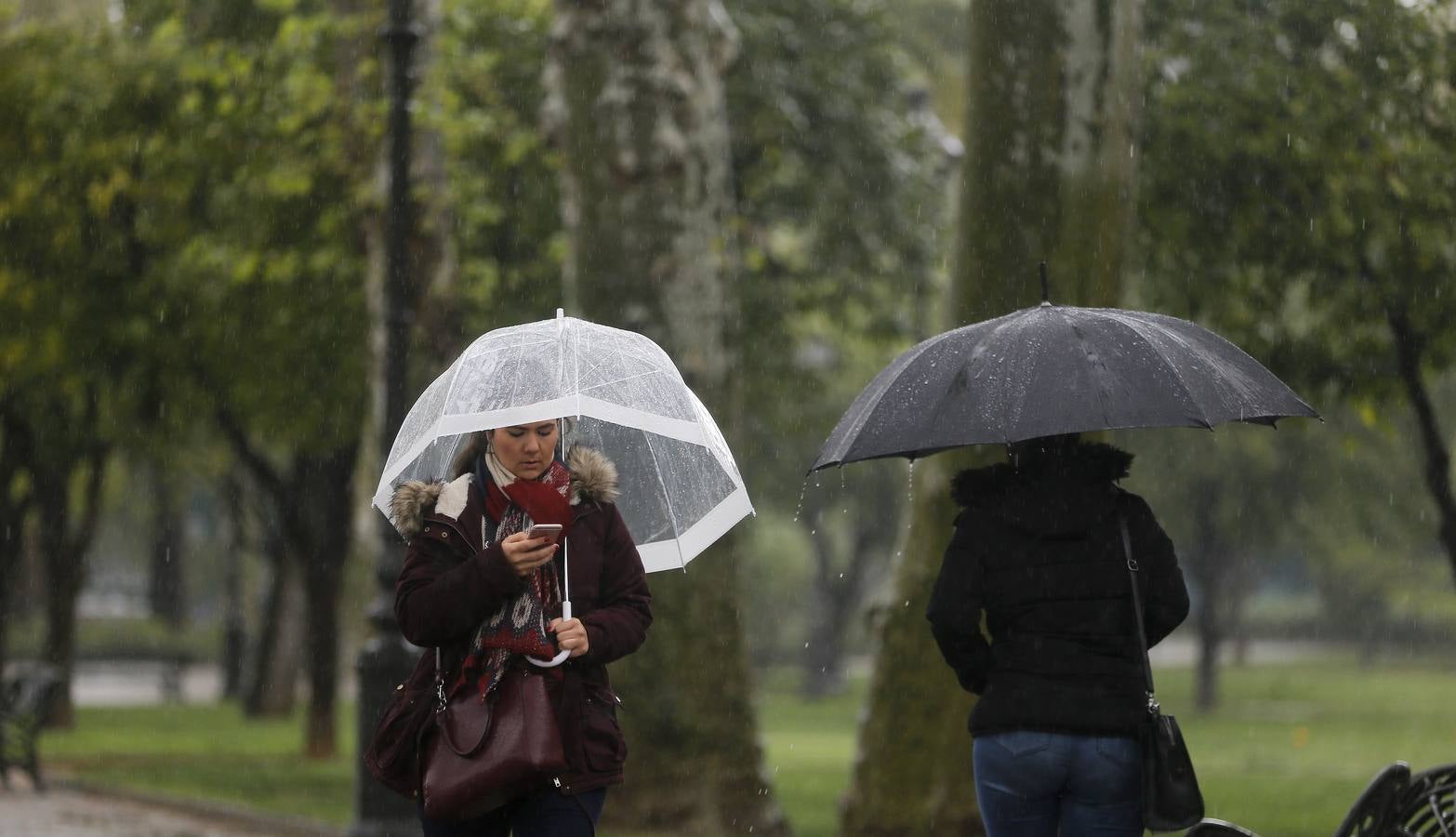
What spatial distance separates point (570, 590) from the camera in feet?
14.8

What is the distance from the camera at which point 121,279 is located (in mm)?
21594

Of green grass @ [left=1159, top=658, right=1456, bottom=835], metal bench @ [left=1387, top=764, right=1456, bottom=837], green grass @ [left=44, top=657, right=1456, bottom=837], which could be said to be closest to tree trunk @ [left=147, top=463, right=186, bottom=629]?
green grass @ [left=44, top=657, right=1456, bottom=837]

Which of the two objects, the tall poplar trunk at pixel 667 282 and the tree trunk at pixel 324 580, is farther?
the tree trunk at pixel 324 580

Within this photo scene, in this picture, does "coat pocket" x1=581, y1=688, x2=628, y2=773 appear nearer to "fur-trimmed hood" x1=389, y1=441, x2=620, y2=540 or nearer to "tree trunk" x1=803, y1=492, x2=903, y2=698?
"fur-trimmed hood" x1=389, y1=441, x2=620, y2=540

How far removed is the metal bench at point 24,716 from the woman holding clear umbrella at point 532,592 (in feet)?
41.4

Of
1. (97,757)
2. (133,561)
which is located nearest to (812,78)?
(97,757)

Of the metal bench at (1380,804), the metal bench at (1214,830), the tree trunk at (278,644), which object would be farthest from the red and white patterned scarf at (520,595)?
the tree trunk at (278,644)

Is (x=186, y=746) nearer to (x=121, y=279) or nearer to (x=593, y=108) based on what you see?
(x=121, y=279)

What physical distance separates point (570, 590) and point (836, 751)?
20867 mm

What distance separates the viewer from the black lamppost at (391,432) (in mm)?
9820

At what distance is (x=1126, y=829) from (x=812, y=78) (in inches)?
640

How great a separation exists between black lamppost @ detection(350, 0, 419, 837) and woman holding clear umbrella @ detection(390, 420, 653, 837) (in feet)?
17.3

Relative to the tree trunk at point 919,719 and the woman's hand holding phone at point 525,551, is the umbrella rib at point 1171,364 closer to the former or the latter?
the woman's hand holding phone at point 525,551

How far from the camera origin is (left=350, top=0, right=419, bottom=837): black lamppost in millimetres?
9820
